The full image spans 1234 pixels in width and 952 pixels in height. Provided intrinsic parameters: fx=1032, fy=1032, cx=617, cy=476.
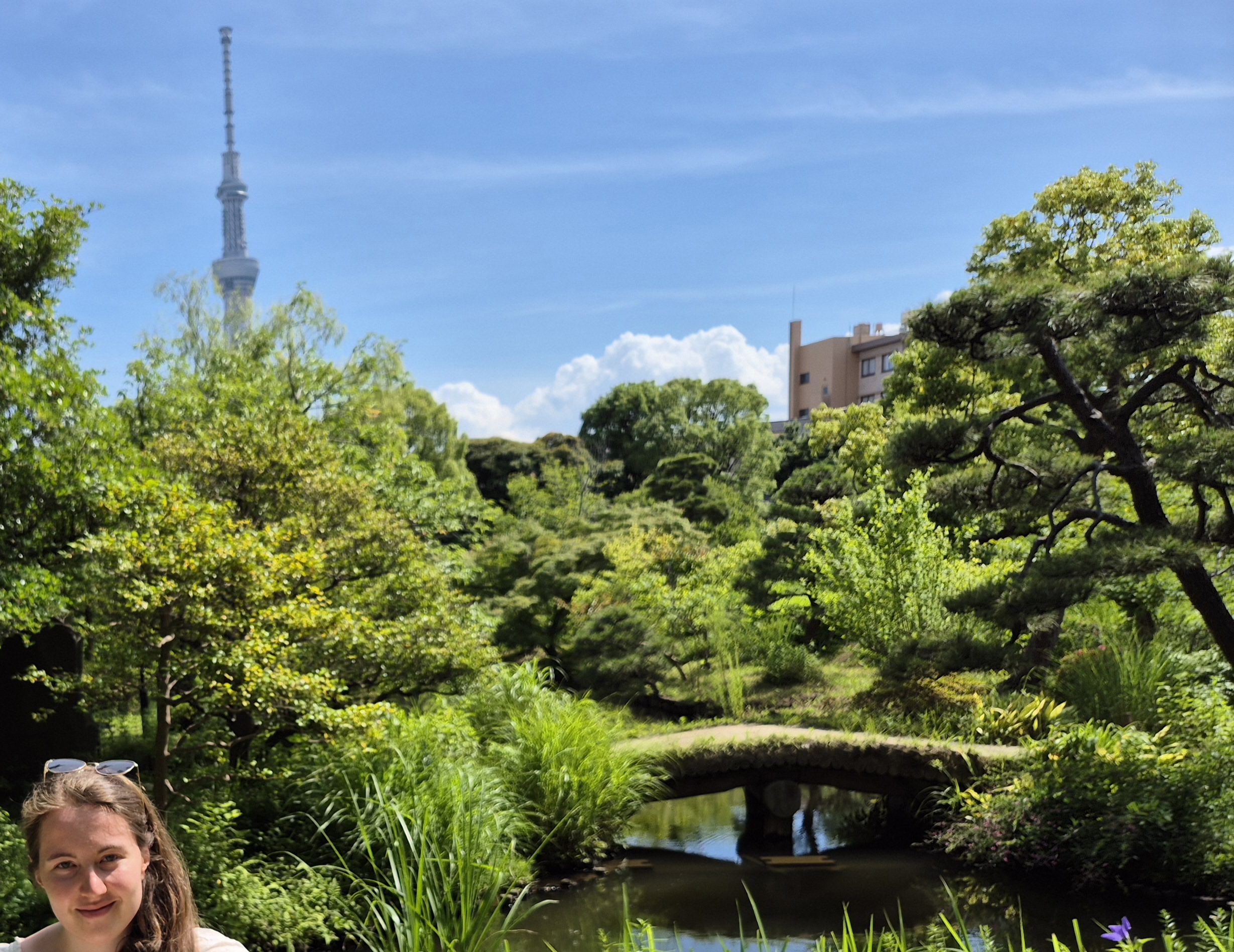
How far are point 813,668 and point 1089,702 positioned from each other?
4.36 m

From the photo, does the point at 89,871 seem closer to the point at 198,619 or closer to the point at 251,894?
the point at 198,619

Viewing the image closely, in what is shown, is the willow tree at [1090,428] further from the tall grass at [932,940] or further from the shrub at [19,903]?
the shrub at [19,903]

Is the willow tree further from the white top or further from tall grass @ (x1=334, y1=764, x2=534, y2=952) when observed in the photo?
the white top

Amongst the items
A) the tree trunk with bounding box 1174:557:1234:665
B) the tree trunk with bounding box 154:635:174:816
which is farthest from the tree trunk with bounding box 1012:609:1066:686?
the tree trunk with bounding box 154:635:174:816

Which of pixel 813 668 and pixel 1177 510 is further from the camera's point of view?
pixel 813 668

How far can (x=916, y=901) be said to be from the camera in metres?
7.07

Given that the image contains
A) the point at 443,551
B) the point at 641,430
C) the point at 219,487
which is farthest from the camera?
the point at 641,430

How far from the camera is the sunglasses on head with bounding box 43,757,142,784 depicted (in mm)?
1487

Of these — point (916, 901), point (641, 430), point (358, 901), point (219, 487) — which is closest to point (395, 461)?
point (219, 487)

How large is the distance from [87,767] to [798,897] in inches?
268

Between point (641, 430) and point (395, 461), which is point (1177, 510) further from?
point (641, 430)

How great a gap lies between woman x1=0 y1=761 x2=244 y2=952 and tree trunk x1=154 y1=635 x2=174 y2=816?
4.83 meters

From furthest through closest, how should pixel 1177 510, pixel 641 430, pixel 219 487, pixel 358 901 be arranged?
pixel 641 430, pixel 1177 510, pixel 219 487, pixel 358 901

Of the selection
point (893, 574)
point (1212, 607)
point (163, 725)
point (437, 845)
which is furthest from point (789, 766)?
point (163, 725)
